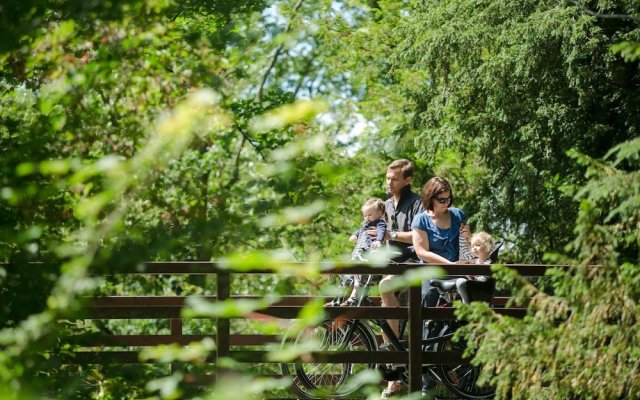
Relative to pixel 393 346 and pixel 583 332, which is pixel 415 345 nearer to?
pixel 393 346

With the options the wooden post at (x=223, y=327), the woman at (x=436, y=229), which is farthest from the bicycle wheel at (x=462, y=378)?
the wooden post at (x=223, y=327)

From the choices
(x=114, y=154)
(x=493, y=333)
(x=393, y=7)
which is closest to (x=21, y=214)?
(x=114, y=154)

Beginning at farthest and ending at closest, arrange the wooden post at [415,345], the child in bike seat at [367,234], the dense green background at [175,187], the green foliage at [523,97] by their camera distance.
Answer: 1. the green foliage at [523,97]
2. the child in bike seat at [367,234]
3. the wooden post at [415,345]
4. the dense green background at [175,187]

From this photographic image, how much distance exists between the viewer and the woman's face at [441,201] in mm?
7230

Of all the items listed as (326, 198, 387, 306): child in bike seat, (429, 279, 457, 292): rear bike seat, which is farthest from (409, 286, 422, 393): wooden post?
(326, 198, 387, 306): child in bike seat

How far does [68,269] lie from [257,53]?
3.15 ft

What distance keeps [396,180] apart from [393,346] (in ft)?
3.58

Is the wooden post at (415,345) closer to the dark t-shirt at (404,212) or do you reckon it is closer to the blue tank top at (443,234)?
the blue tank top at (443,234)

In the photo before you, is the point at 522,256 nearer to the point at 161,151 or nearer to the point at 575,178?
the point at 575,178

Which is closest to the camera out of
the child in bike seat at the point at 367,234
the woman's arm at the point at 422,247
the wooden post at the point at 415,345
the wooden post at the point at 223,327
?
the wooden post at the point at 223,327

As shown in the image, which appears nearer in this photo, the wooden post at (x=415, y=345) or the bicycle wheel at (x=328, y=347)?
the wooden post at (x=415, y=345)

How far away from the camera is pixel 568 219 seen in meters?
15.1

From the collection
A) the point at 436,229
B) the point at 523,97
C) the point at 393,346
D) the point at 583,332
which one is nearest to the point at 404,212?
the point at 436,229

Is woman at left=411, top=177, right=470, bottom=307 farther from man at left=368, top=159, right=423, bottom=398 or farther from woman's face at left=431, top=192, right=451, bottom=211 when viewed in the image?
man at left=368, top=159, right=423, bottom=398
